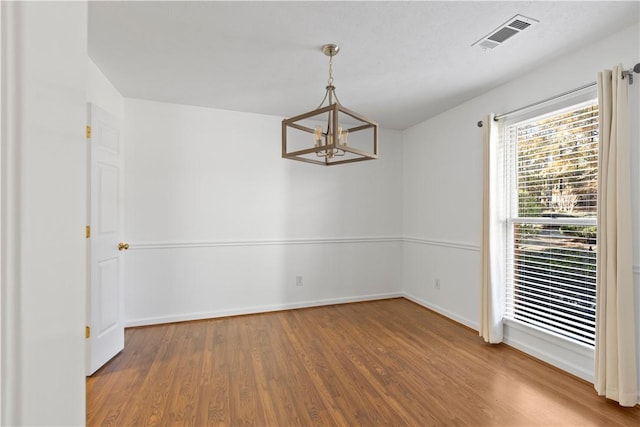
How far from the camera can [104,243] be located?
2697 millimetres

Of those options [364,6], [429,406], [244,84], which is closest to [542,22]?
[364,6]

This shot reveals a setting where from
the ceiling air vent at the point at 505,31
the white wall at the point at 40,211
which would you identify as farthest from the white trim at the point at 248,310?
the white wall at the point at 40,211

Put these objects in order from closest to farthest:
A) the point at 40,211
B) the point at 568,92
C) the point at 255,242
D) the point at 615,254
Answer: the point at 40,211 < the point at 615,254 < the point at 568,92 < the point at 255,242

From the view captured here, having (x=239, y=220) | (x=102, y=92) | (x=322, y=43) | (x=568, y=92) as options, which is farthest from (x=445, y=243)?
(x=102, y=92)

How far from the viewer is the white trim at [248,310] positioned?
360 centimetres

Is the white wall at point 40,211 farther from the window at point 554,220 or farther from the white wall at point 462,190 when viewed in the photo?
the window at point 554,220

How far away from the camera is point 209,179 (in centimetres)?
386

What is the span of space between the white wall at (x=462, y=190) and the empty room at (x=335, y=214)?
0.02m

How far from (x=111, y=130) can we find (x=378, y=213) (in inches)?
137

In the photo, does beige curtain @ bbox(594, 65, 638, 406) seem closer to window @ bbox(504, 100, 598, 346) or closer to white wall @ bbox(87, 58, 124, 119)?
window @ bbox(504, 100, 598, 346)

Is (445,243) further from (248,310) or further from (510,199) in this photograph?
(248,310)

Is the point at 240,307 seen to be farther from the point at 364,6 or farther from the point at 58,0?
the point at 58,0

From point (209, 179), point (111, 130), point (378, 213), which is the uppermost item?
point (111, 130)

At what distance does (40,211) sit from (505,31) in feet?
9.19
